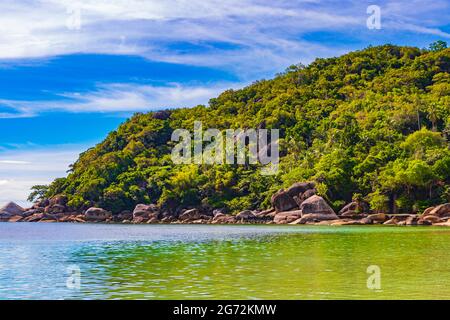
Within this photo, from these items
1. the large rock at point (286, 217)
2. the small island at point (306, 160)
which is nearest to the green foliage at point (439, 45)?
the small island at point (306, 160)

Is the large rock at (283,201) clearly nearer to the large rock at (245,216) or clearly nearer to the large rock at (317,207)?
the large rock at (245,216)

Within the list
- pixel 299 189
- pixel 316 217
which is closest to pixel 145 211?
pixel 299 189

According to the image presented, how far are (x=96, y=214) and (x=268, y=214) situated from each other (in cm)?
3399

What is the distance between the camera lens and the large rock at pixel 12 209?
368 ft

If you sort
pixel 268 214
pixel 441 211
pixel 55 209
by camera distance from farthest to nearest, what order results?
pixel 55 209 → pixel 268 214 → pixel 441 211

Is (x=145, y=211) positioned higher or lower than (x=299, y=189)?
lower

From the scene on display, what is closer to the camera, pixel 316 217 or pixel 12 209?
pixel 316 217

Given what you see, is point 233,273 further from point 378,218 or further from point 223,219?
point 223,219

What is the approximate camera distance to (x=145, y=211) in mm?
96250
